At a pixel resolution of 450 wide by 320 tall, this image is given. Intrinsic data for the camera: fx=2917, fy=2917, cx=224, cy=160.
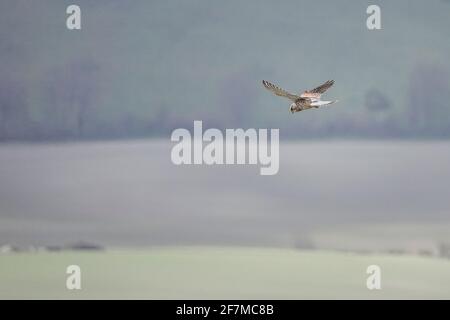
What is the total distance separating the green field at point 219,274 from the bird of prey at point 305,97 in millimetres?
868

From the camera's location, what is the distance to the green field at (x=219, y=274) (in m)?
17.3

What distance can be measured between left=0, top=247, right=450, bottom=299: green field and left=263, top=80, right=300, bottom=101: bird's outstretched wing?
3.01 feet

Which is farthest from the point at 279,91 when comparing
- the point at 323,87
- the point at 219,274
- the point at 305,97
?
the point at 219,274

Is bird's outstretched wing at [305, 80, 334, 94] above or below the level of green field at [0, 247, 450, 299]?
above

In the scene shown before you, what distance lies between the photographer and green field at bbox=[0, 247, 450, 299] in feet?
56.7

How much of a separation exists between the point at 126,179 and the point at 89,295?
72 centimetres

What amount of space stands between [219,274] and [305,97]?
1168 millimetres

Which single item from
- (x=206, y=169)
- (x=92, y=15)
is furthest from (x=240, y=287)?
(x=92, y=15)

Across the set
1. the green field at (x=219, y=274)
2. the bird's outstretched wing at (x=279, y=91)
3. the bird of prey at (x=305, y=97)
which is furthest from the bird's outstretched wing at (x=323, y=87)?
the green field at (x=219, y=274)

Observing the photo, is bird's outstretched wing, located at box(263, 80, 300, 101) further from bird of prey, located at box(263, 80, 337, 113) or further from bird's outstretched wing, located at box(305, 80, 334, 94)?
bird's outstretched wing, located at box(305, 80, 334, 94)

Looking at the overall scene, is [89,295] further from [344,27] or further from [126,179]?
[344,27]

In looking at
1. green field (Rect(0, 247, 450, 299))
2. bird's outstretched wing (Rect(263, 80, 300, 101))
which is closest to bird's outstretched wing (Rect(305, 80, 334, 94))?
bird's outstretched wing (Rect(263, 80, 300, 101))

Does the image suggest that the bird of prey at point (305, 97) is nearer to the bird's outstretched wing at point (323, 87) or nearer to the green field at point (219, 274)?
the bird's outstretched wing at point (323, 87)

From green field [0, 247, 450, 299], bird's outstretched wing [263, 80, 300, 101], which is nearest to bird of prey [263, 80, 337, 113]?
bird's outstretched wing [263, 80, 300, 101]
